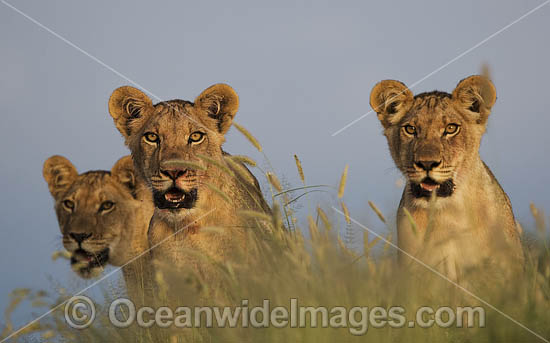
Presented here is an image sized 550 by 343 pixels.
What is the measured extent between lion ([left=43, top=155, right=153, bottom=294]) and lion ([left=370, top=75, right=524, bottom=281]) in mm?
2576

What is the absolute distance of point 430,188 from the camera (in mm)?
5996

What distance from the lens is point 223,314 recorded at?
14.0 feet

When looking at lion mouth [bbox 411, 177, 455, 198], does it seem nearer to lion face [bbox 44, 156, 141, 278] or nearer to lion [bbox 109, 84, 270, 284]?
lion [bbox 109, 84, 270, 284]

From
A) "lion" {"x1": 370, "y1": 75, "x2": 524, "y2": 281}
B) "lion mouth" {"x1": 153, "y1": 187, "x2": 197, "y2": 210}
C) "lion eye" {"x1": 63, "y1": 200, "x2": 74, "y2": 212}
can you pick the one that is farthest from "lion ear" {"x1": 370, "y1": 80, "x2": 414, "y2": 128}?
"lion eye" {"x1": 63, "y1": 200, "x2": 74, "y2": 212}

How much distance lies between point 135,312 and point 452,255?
2.78m

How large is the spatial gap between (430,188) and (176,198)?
91.2 inches

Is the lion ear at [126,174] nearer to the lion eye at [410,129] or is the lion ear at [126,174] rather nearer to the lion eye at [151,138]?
the lion eye at [151,138]

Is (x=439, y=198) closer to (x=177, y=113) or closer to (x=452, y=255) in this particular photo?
(x=452, y=255)

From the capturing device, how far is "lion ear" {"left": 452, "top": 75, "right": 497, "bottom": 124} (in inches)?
252

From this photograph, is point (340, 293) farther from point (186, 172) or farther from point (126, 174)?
point (126, 174)

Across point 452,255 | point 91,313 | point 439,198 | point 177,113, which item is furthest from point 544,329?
point 177,113

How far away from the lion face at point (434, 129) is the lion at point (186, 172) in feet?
4.90

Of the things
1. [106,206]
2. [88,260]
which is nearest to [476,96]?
[106,206]

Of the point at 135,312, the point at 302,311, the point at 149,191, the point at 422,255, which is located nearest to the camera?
the point at 302,311
